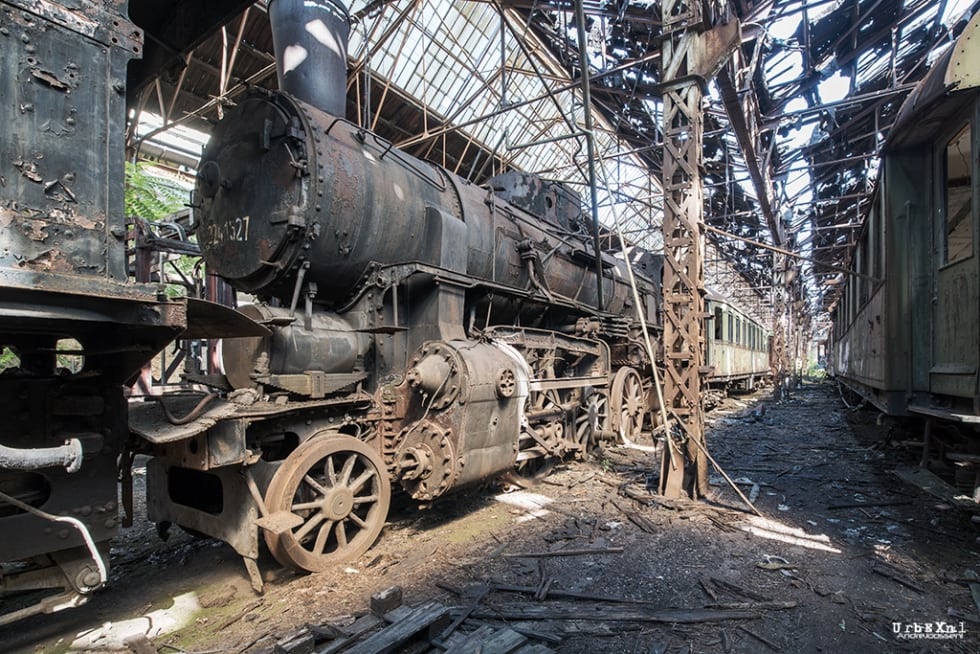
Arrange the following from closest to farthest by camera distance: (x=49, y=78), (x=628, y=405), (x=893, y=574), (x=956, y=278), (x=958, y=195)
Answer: (x=49, y=78) < (x=893, y=574) < (x=956, y=278) < (x=958, y=195) < (x=628, y=405)

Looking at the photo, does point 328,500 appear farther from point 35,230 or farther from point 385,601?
point 35,230

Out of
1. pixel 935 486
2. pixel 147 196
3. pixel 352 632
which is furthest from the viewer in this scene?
pixel 147 196

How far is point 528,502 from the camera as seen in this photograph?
543 centimetres

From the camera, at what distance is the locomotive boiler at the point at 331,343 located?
3.48 metres

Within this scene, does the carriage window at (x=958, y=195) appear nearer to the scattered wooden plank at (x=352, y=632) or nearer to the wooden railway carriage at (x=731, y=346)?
the scattered wooden plank at (x=352, y=632)

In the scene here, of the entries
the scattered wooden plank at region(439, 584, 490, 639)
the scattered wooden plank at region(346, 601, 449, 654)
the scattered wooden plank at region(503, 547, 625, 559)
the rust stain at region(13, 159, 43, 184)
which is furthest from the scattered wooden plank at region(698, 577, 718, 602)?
the rust stain at region(13, 159, 43, 184)

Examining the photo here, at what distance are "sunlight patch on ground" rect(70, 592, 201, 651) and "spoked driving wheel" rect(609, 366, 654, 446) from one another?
6006mm

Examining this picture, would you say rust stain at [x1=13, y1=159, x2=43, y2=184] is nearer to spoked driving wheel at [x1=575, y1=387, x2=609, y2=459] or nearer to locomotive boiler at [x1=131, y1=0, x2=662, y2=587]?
locomotive boiler at [x1=131, y1=0, x2=662, y2=587]

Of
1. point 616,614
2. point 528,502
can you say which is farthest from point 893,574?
point 528,502

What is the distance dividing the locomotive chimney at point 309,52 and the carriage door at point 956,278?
17.3ft

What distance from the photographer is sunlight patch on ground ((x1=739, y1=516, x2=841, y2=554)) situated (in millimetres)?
4156

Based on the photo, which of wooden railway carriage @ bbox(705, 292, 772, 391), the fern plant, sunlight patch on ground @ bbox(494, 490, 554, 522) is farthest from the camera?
wooden railway carriage @ bbox(705, 292, 772, 391)

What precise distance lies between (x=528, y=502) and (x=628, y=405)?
3709mm

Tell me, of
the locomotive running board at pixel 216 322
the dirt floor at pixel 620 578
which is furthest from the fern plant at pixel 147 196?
the locomotive running board at pixel 216 322
